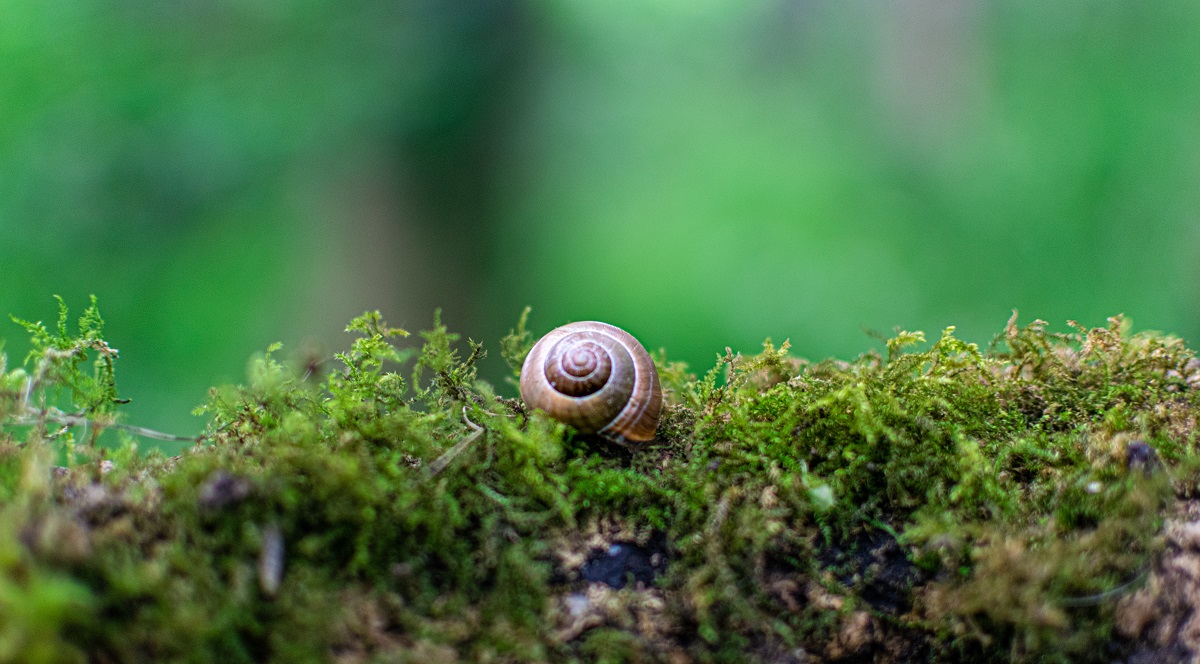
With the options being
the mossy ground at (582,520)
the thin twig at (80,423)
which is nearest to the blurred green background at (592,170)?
the thin twig at (80,423)

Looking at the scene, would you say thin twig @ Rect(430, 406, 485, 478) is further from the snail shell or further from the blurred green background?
the blurred green background

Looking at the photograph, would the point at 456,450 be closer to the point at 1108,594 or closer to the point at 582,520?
the point at 582,520

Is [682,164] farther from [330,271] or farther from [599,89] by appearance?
[330,271]

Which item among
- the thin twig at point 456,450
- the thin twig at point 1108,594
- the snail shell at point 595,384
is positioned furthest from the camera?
the snail shell at point 595,384

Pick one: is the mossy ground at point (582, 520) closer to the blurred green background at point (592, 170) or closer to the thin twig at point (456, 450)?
the thin twig at point (456, 450)

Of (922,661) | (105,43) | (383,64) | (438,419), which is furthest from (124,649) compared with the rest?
(105,43)

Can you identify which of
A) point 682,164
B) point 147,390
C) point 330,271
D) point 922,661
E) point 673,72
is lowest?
point 922,661

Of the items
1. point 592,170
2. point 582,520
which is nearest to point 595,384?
point 582,520
